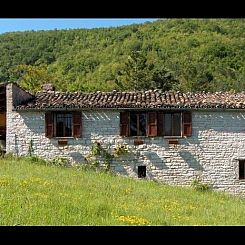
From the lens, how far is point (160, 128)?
23703 millimetres

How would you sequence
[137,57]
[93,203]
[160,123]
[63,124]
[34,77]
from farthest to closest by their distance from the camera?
[137,57] → [34,77] → [63,124] → [160,123] → [93,203]

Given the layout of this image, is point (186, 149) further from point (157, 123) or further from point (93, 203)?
point (93, 203)

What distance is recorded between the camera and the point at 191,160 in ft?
77.6

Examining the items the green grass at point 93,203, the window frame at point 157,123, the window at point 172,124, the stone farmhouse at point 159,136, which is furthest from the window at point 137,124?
the green grass at point 93,203

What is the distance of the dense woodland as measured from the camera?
57219 mm

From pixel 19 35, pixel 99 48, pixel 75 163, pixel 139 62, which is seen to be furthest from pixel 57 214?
pixel 19 35

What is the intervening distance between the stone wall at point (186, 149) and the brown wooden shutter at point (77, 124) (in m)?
0.18

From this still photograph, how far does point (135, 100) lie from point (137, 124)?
1.28m

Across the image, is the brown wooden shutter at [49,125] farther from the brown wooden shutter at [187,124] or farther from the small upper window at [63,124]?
the brown wooden shutter at [187,124]

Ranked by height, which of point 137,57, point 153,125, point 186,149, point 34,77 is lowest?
point 186,149

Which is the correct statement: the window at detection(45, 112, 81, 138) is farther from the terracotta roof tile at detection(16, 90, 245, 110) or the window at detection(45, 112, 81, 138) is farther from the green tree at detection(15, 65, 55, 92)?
the green tree at detection(15, 65, 55, 92)

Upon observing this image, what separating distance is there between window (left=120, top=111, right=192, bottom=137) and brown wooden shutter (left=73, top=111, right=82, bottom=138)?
204 cm

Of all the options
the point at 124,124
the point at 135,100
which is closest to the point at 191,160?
the point at 124,124

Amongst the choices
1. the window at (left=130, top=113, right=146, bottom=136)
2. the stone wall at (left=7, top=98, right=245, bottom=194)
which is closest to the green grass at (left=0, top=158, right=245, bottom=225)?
the stone wall at (left=7, top=98, right=245, bottom=194)
